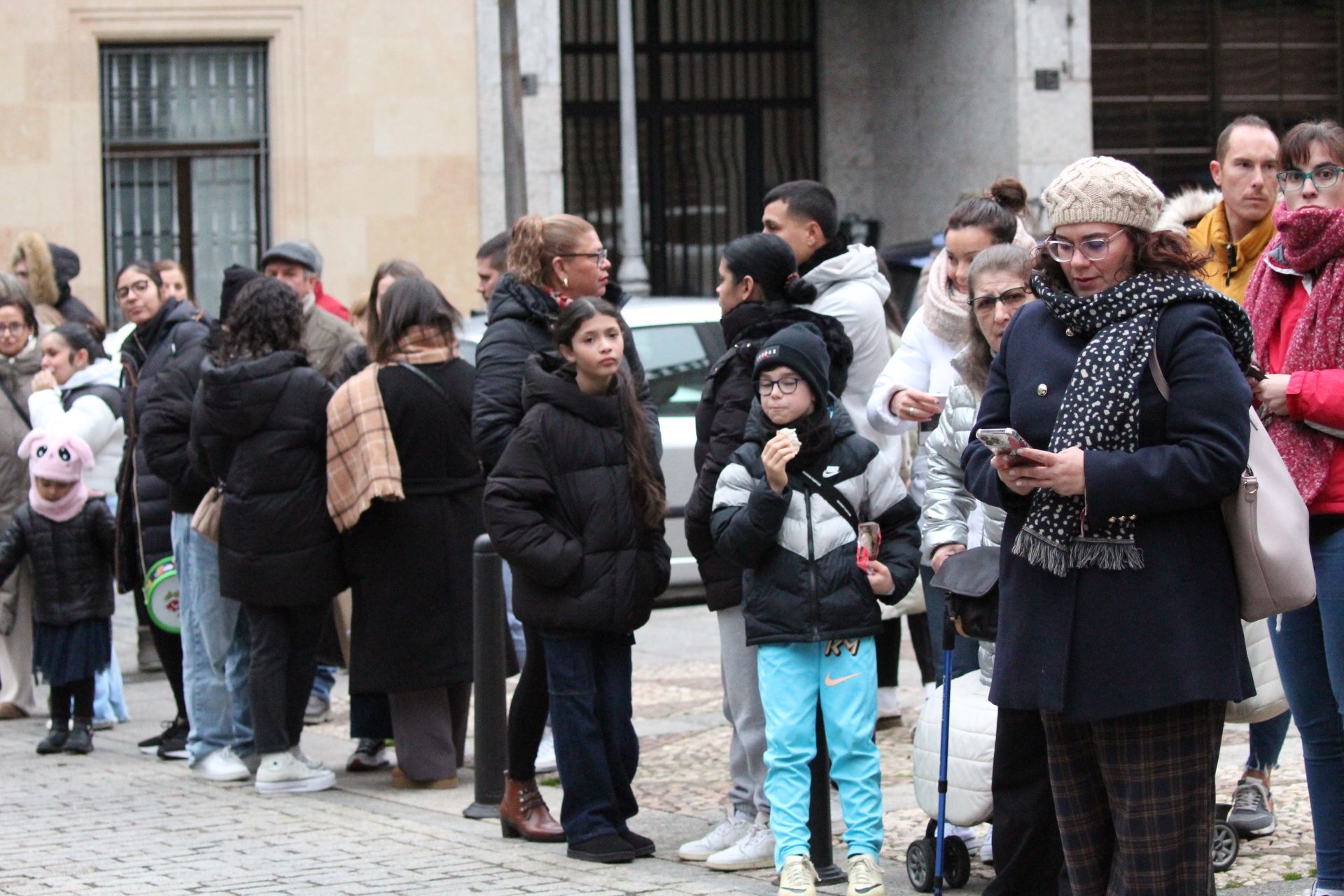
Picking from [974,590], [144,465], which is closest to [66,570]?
[144,465]

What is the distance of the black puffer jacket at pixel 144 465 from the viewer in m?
9.02

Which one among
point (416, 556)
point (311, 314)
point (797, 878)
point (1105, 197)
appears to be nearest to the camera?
point (1105, 197)

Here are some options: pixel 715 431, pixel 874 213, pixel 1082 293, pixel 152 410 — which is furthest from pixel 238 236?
pixel 1082 293

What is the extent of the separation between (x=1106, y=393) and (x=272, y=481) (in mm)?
4481

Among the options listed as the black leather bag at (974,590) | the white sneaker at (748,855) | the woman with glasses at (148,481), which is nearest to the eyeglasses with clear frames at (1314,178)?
the black leather bag at (974,590)

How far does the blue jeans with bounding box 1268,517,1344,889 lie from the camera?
17.0 feet

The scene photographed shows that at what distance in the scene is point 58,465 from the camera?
365 inches

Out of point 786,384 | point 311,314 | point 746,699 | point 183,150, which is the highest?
point 183,150

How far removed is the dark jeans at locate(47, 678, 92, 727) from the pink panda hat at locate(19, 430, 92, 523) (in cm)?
79

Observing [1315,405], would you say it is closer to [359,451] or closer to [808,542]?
[808,542]

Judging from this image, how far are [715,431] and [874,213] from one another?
15969 millimetres

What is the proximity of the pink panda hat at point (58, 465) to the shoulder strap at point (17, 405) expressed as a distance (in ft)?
2.38

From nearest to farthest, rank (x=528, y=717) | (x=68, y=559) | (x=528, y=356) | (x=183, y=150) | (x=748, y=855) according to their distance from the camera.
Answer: (x=748, y=855)
(x=528, y=717)
(x=528, y=356)
(x=68, y=559)
(x=183, y=150)

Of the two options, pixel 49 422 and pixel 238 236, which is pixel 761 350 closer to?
pixel 49 422
